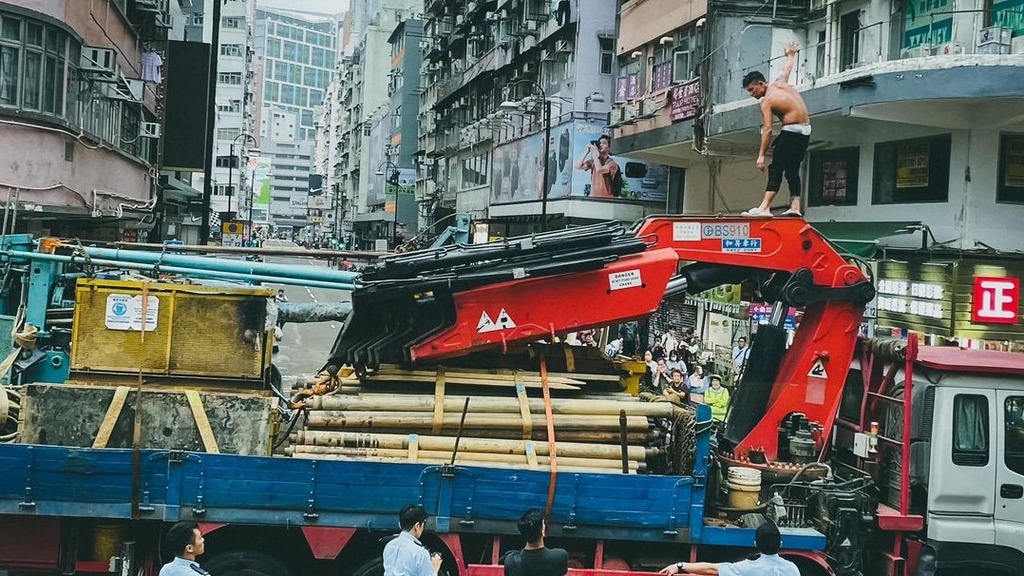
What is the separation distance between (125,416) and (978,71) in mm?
12674

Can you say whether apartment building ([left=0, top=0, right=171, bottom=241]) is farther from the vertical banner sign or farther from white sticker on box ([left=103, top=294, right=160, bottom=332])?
the vertical banner sign

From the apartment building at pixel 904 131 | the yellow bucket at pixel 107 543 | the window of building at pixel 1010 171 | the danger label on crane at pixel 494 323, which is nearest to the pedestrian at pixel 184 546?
the yellow bucket at pixel 107 543

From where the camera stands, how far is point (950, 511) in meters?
8.15

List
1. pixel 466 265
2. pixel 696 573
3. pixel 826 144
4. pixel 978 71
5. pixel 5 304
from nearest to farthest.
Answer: pixel 696 573
pixel 466 265
pixel 5 304
pixel 978 71
pixel 826 144

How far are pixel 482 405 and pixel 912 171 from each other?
12.4 m

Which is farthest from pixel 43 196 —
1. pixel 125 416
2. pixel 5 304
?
pixel 125 416

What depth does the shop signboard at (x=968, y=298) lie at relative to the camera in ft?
52.3

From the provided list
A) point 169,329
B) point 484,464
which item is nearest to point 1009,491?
point 484,464

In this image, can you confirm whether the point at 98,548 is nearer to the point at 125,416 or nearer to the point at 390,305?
the point at 125,416

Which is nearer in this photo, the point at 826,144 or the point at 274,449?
the point at 274,449

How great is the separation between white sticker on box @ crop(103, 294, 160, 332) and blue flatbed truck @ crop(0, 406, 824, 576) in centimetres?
129

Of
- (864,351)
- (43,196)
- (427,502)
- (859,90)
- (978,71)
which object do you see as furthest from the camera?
(43,196)

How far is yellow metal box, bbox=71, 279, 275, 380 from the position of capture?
844 cm

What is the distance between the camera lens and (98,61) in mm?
21141
